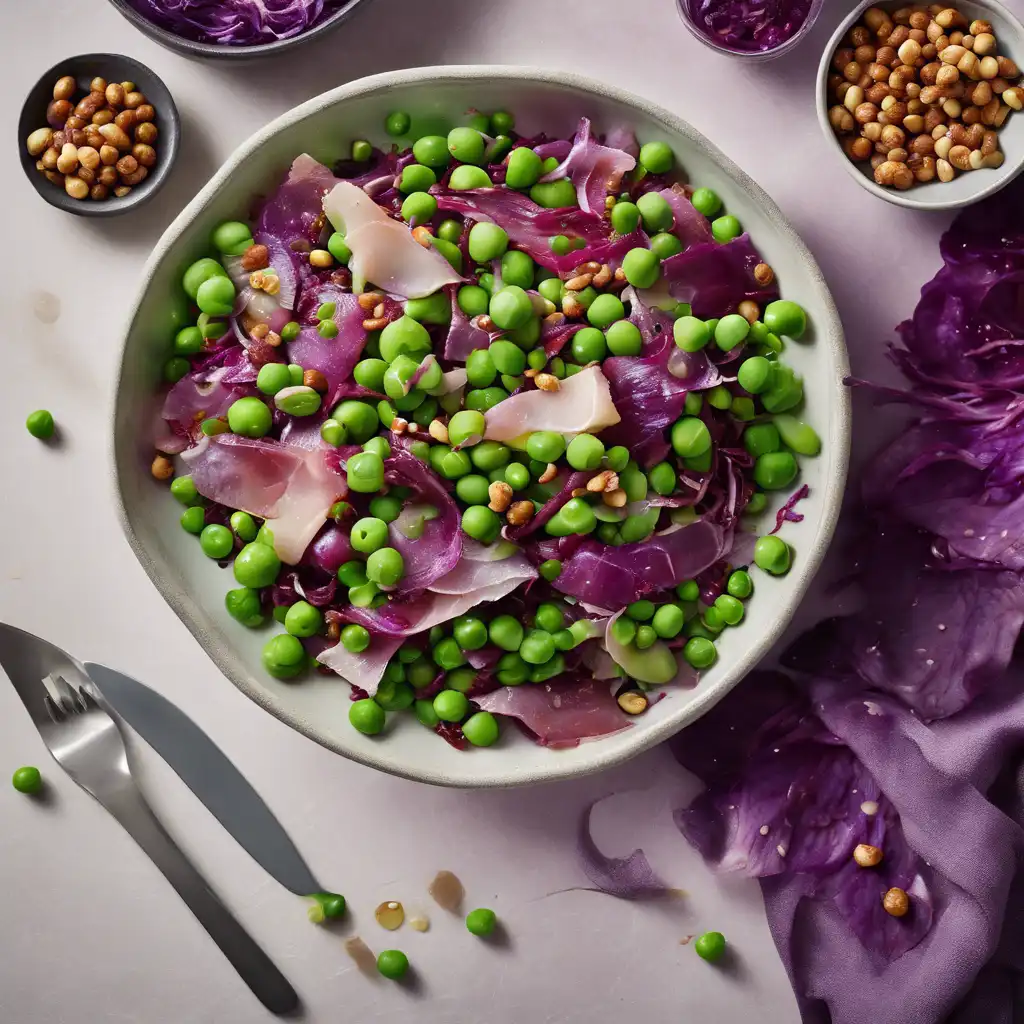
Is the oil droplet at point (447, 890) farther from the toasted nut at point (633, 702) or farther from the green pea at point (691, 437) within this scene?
the green pea at point (691, 437)

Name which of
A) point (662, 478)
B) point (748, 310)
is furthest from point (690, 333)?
point (662, 478)

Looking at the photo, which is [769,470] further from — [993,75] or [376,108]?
[376,108]

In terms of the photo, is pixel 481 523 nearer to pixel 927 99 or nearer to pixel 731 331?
pixel 731 331

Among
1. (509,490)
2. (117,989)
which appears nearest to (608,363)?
(509,490)

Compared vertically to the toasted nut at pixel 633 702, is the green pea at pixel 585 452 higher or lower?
higher

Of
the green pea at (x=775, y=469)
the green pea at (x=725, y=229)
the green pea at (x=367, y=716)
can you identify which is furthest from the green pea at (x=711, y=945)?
the green pea at (x=725, y=229)

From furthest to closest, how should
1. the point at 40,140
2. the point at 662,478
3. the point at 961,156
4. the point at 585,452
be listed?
the point at 40,140 → the point at 961,156 → the point at 662,478 → the point at 585,452
